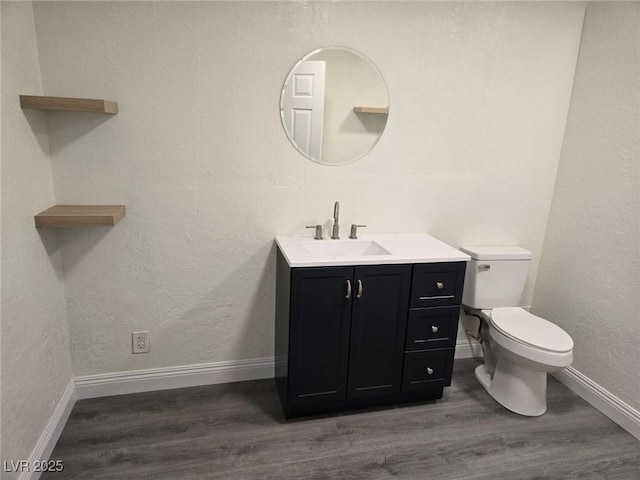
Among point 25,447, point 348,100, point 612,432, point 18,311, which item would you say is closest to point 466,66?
point 348,100

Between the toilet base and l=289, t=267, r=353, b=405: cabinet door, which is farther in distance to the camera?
the toilet base

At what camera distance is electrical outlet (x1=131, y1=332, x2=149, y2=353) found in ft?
7.27

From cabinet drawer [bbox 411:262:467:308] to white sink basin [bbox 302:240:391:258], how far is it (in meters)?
0.21

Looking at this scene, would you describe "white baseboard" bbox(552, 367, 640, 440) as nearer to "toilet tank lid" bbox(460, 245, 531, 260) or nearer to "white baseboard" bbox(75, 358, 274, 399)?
"toilet tank lid" bbox(460, 245, 531, 260)

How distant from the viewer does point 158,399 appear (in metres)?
2.23

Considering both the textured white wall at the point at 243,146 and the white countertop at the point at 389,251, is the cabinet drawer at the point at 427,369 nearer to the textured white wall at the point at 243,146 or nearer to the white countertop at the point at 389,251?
the white countertop at the point at 389,251

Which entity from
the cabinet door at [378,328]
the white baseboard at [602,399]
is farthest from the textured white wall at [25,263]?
the white baseboard at [602,399]

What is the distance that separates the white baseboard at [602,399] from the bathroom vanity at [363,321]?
84cm

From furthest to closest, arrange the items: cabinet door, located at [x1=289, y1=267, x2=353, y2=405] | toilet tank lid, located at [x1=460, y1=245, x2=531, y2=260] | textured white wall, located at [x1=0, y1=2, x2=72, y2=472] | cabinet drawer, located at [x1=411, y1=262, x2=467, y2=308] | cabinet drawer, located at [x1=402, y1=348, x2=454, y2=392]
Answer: toilet tank lid, located at [x1=460, y1=245, x2=531, y2=260] < cabinet drawer, located at [x1=402, y1=348, x2=454, y2=392] < cabinet drawer, located at [x1=411, y1=262, x2=467, y2=308] < cabinet door, located at [x1=289, y1=267, x2=353, y2=405] < textured white wall, located at [x1=0, y1=2, x2=72, y2=472]

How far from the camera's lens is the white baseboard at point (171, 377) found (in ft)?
7.24

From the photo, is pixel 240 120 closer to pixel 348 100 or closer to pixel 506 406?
pixel 348 100

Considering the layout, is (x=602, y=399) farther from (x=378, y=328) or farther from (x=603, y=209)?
(x=378, y=328)

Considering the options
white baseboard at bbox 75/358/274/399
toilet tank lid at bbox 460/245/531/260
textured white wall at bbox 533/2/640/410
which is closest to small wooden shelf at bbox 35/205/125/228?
white baseboard at bbox 75/358/274/399

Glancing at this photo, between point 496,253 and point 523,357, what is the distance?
62 centimetres
